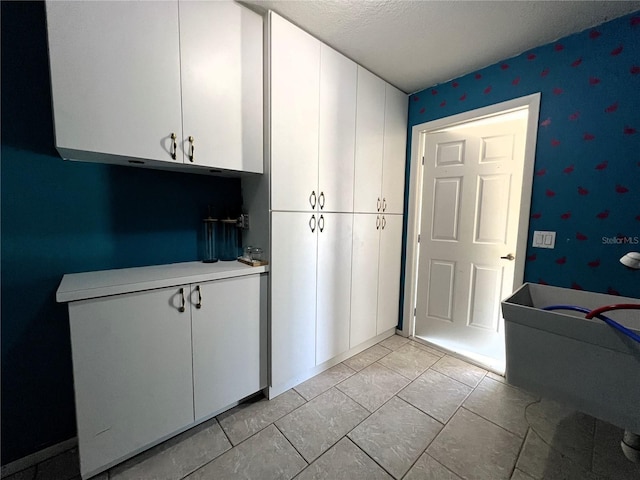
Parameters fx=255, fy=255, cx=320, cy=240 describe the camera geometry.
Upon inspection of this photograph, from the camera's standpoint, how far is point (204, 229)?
1771mm

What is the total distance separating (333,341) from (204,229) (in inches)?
52.1

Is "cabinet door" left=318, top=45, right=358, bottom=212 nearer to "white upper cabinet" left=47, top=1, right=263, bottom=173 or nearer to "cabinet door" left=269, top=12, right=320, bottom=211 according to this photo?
"cabinet door" left=269, top=12, right=320, bottom=211

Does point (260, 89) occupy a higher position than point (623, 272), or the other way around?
point (260, 89)

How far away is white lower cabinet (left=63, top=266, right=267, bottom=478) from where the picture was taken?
1.14 meters

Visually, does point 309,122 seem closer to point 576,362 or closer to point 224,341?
point 224,341

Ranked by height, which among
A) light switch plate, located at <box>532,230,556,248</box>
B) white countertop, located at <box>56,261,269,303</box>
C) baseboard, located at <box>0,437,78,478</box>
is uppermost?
light switch plate, located at <box>532,230,556,248</box>

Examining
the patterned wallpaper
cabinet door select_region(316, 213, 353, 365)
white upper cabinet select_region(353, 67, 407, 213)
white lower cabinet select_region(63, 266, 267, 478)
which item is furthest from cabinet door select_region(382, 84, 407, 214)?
white lower cabinet select_region(63, 266, 267, 478)

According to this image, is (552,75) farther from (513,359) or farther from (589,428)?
(589,428)

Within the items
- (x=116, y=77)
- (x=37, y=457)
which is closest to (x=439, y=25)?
(x=116, y=77)

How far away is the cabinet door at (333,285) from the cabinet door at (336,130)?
5.4 inches

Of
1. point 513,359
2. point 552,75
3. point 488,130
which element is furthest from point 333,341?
point 552,75

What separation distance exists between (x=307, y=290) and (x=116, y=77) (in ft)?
5.04

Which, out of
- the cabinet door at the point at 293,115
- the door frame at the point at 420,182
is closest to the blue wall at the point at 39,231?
the cabinet door at the point at 293,115

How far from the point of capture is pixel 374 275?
240 cm
